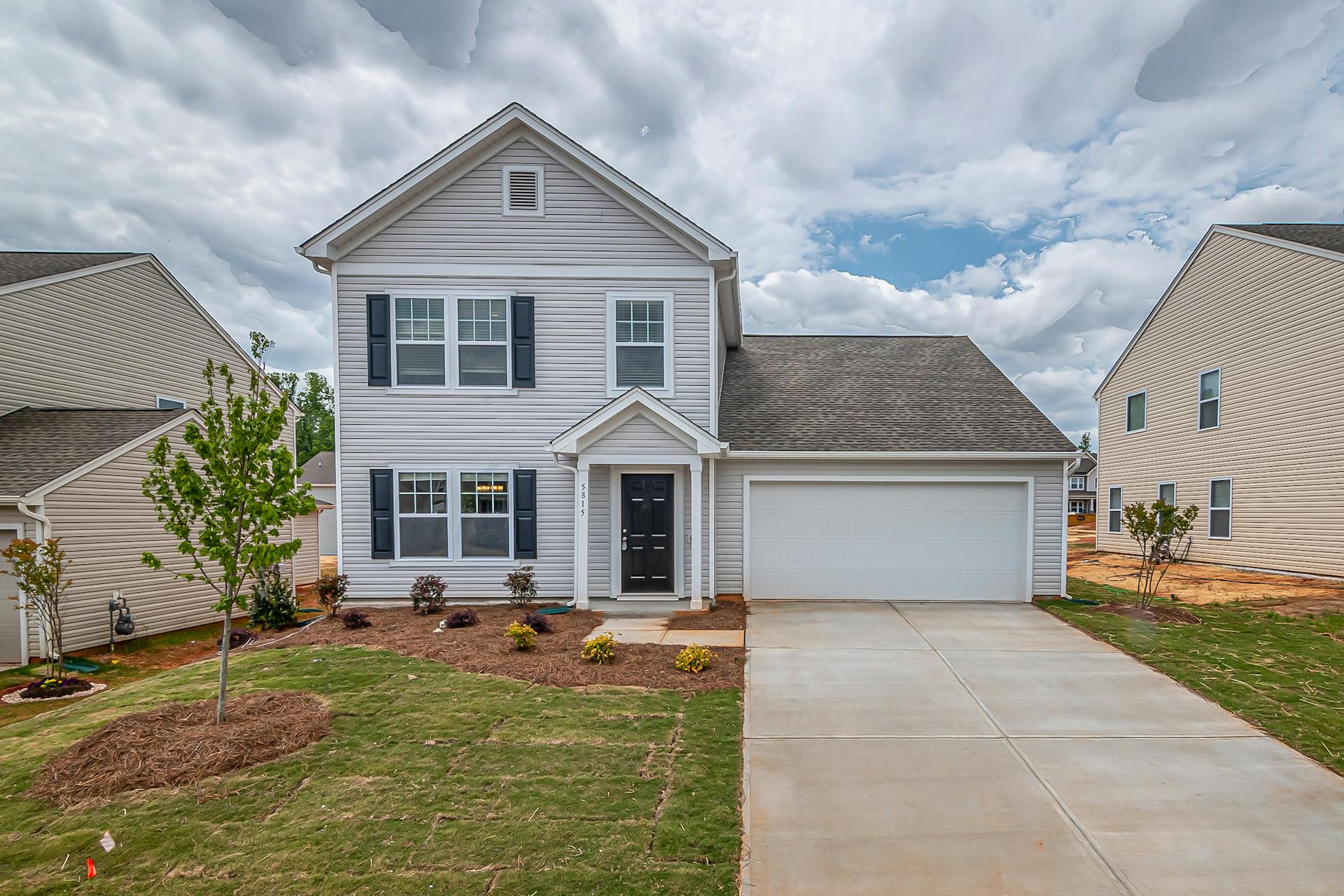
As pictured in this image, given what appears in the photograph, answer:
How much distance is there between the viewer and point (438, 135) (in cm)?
1538

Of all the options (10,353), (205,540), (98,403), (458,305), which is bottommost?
(205,540)

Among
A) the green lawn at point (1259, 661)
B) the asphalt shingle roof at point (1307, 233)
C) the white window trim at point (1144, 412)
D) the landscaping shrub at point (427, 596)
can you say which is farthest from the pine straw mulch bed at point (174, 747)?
the white window trim at point (1144, 412)

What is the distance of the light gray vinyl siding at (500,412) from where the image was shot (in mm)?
10453

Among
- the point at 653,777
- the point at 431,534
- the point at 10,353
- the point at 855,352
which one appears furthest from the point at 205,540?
the point at 855,352

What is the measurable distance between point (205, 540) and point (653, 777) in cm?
444

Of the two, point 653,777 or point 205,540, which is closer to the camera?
point 653,777

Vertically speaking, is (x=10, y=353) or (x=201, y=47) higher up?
(x=201, y=47)

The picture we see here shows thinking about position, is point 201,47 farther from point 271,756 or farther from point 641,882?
point 641,882

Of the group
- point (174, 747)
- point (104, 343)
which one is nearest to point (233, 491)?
point (174, 747)

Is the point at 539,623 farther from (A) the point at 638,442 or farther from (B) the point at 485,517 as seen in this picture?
(A) the point at 638,442

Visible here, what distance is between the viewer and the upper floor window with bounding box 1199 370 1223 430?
53.1 ft

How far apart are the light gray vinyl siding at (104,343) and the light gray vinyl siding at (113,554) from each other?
2752mm

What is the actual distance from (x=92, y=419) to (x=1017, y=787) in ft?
50.3

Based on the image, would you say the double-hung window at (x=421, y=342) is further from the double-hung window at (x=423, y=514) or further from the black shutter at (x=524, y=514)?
the black shutter at (x=524, y=514)
